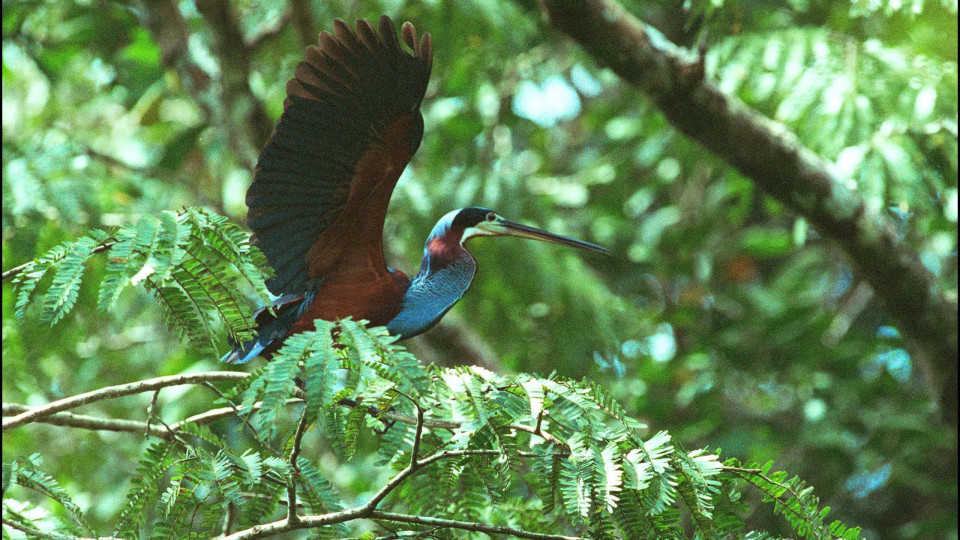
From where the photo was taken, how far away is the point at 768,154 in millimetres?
4348

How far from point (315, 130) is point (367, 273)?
40 centimetres

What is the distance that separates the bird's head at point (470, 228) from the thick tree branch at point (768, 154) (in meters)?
1.44

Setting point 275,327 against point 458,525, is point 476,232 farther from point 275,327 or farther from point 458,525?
point 458,525

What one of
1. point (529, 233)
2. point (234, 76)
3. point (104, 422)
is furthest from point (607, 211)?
point (104, 422)

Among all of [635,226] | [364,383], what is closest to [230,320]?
[364,383]

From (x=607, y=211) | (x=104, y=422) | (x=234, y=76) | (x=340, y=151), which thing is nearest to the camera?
(x=104, y=422)

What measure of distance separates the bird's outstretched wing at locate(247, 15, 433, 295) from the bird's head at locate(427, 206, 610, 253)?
26cm

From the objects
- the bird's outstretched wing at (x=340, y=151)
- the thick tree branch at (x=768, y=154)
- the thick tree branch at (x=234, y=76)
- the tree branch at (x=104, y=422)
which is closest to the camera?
the tree branch at (x=104, y=422)

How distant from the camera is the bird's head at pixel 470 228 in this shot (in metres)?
2.84

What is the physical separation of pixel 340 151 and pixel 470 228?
48 cm

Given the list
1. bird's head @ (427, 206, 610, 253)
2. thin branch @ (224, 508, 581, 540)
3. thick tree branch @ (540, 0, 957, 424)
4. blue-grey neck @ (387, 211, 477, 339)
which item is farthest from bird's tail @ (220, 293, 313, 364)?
thick tree branch @ (540, 0, 957, 424)

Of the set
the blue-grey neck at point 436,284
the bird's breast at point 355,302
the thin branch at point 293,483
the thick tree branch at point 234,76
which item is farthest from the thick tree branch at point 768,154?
the thin branch at point 293,483

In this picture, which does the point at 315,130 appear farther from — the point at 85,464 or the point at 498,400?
the point at 85,464

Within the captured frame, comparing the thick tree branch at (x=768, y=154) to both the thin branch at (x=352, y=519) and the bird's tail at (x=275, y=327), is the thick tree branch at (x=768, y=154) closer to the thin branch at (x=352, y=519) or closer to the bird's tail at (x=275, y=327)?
the bird's tail at (x=275, y=327)
